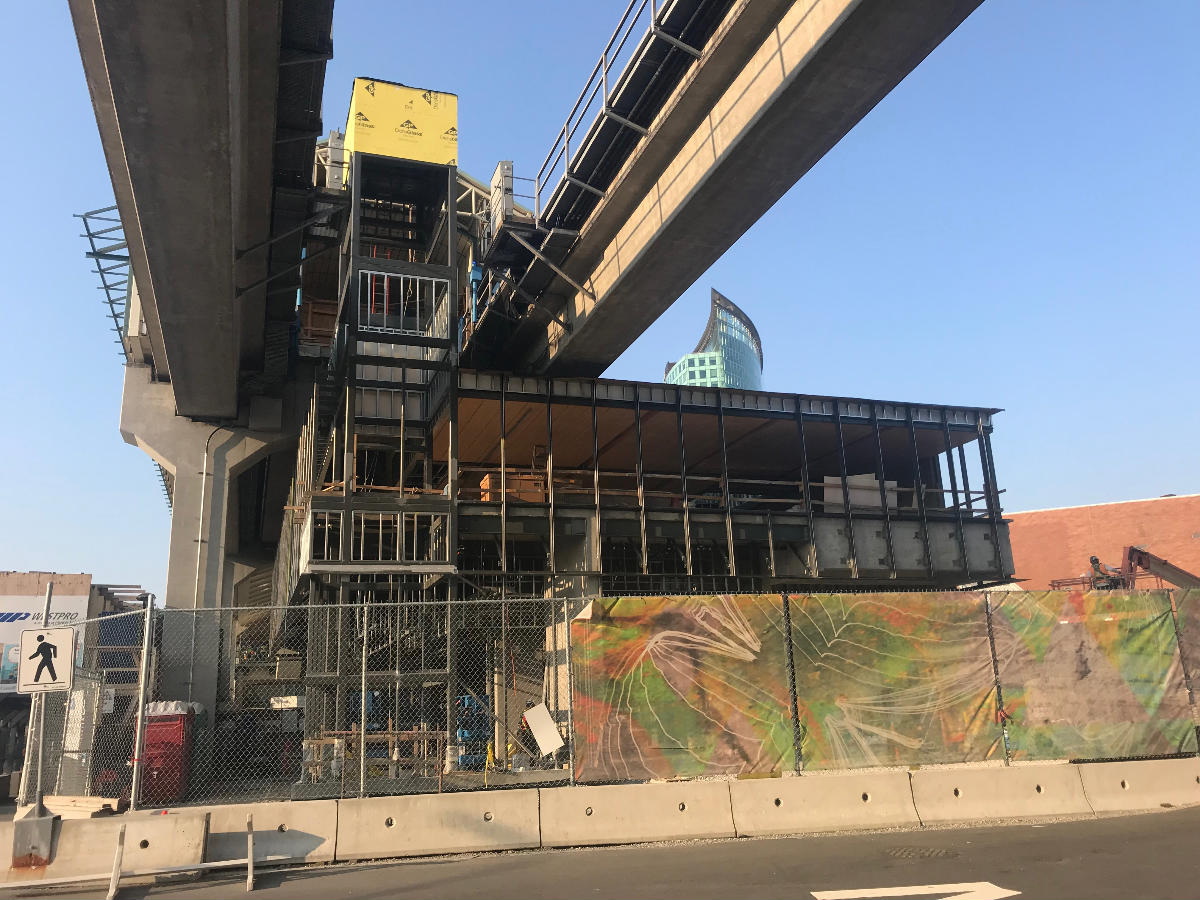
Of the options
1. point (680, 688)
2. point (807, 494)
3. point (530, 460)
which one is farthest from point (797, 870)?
point (530, 460)

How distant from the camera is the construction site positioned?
39.4 feet

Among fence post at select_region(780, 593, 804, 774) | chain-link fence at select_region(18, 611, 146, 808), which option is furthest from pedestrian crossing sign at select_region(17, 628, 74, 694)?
fence post at select_region(780, 593, 804, 774)

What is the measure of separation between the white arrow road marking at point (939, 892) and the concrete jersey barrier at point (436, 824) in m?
3.93

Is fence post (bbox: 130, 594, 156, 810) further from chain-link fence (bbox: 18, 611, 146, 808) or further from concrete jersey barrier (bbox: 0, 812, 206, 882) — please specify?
concrete jersey barrier (bbox: 0, 812, 206, 882)

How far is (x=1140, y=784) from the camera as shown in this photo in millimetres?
12695

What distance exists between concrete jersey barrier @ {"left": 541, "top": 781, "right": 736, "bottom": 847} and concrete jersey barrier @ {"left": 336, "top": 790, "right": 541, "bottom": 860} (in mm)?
319

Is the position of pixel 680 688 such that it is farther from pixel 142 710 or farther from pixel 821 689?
pixel 142 710

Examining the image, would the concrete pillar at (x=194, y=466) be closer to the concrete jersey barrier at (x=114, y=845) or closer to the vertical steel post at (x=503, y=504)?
the vertical steel post at (x=503, y=504)

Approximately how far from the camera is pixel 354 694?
869 inches

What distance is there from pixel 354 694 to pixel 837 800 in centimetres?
1414

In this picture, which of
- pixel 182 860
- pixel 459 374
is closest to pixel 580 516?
pixel 459 374

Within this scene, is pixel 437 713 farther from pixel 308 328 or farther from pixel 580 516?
pixel 308 328

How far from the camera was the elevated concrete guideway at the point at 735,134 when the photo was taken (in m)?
13.4

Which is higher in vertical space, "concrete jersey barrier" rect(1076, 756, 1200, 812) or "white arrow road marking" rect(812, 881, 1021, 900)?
"concrete jersey barrier" rect(1076, 756, 1200, 812)
